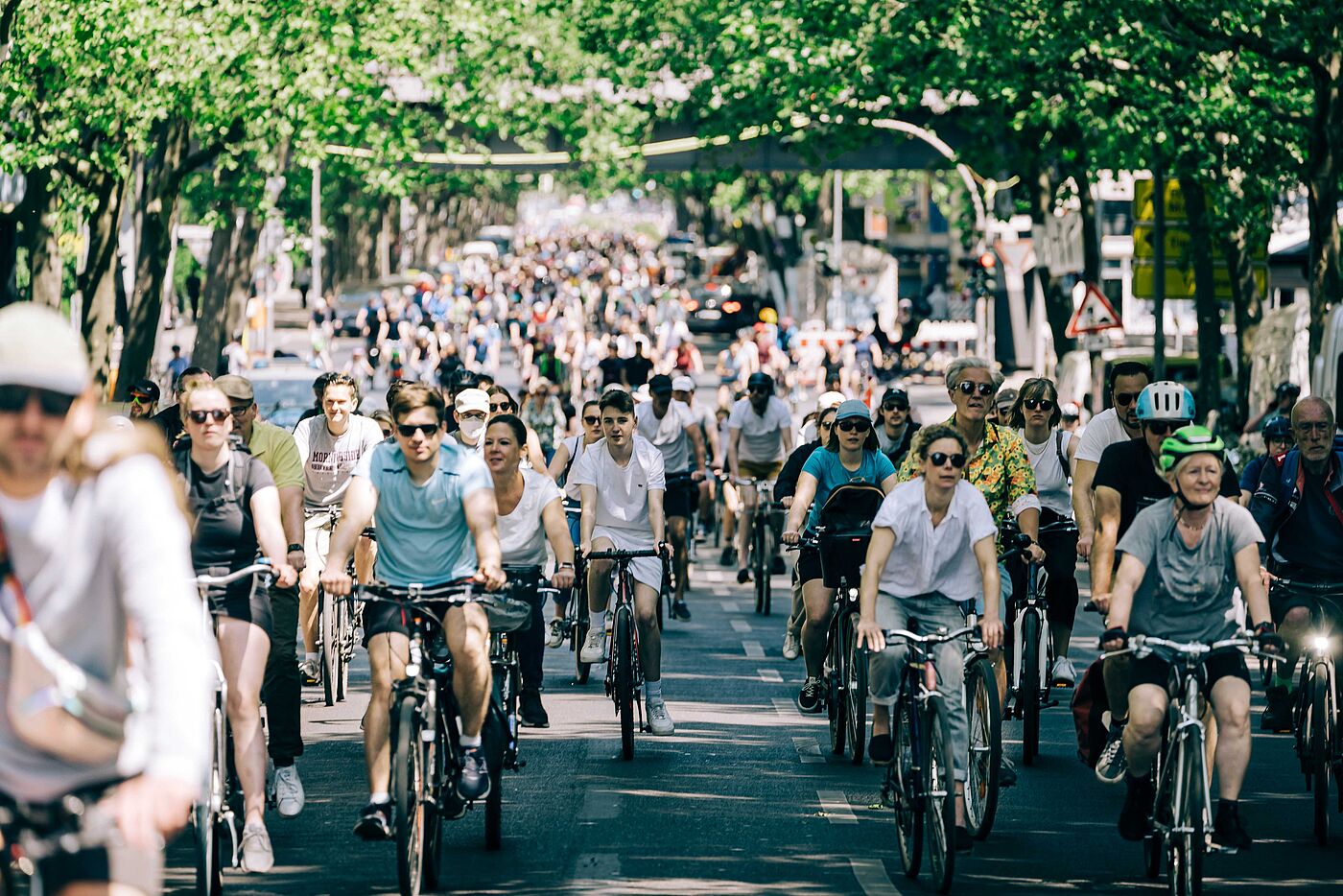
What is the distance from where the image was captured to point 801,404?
148ft

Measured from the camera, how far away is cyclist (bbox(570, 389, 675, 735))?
1141 cm

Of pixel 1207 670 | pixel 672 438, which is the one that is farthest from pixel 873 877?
pixel 672 438

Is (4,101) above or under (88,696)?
above

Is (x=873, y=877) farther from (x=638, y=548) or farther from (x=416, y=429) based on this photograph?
(x=638, y=548)

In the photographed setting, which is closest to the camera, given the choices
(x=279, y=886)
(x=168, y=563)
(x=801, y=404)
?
(x=168, y=563)

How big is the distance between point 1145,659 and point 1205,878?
95 centimetres

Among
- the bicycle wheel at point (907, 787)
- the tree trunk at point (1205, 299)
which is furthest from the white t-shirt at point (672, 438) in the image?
the tree trunk at point (1205, 299)

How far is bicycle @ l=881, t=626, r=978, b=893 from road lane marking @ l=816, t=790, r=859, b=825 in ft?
2.45

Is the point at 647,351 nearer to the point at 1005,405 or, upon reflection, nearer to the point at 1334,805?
the point at 1005,405

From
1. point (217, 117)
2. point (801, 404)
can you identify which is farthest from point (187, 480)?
point (801, 404)

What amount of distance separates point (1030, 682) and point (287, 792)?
145 inches

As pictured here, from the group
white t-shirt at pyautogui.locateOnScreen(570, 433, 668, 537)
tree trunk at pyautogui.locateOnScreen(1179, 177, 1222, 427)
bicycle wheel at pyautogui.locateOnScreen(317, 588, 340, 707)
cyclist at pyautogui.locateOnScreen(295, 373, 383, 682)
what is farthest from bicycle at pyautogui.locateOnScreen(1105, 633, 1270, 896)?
tree trunk at pyautogui.locateOnScreen(1179, 177, 1222, 427)

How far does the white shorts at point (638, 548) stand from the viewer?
11516 millimetres

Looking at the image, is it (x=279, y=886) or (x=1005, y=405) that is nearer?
(x=279, y=886)
